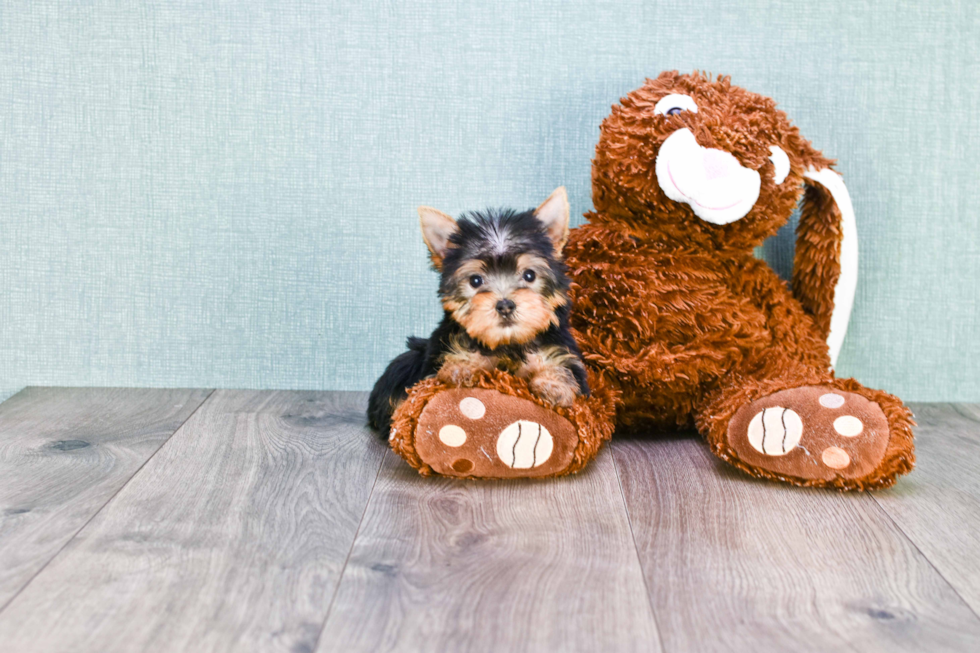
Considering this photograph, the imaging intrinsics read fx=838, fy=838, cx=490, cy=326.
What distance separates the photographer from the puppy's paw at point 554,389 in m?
1.26

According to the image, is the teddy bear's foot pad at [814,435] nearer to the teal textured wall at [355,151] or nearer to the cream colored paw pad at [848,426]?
the cream colored paw pad at [848,426]

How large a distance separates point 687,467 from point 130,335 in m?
1.21

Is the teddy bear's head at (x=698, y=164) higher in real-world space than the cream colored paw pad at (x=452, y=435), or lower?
higher

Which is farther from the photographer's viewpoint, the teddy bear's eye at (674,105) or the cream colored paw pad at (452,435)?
the teddy bear's eye at (674,105)

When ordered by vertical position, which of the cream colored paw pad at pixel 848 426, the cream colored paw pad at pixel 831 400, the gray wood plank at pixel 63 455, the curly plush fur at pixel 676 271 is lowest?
the gray wood plank at pixel 63 455

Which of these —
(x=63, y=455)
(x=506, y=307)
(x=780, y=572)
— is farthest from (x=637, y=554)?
(x=63, y=455)

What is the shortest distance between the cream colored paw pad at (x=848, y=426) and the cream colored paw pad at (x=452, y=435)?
1.83ft

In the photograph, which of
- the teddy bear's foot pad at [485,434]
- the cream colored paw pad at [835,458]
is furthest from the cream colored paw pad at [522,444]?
the cream colored paw pad at [835,458]

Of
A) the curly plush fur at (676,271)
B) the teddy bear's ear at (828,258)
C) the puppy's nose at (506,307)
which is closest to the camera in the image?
the puppy's nose at (506,307)

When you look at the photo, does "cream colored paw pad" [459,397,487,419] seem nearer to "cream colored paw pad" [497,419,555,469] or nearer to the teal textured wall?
"cream colored paw pad" [497,419,555,469]

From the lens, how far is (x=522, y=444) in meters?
1.24

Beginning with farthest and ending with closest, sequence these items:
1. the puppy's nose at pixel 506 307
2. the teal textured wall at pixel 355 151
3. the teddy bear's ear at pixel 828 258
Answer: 1. the teal textured wall at pixel 355 151
2. the teddy bear's ear at pixel 828 258
3. the puppy's nose at pixel 506 307

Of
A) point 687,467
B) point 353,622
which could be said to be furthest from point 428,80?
point 353,622

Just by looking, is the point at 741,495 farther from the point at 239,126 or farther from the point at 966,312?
the point at 239,126
